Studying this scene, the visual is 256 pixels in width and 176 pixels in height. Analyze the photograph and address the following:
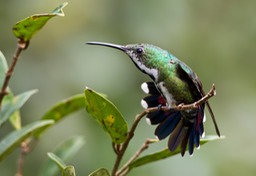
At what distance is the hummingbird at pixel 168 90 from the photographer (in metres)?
1.92

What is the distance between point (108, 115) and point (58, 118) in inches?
14.9

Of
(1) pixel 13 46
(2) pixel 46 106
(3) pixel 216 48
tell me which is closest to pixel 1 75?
(2) pixel 46 106

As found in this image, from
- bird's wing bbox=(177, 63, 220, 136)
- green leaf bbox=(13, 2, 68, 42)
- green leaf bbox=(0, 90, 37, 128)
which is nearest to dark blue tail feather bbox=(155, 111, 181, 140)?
bird's wing bbox=(177, 63, 220, 136)

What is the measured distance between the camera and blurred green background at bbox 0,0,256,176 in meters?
3.04

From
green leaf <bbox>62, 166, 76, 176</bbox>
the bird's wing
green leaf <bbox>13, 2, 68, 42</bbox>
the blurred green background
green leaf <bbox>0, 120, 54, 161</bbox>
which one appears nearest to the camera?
green leaf <bbox>62, 166, 76, 176</bbox>

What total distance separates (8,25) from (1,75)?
173cm

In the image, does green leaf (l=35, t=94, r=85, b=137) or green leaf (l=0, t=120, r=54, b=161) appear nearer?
green leaf (l=0, t=120, r=54, b=161)

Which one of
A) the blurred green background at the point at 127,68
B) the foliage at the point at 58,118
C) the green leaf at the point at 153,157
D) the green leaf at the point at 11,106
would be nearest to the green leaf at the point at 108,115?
the foliage at the point at 58,118

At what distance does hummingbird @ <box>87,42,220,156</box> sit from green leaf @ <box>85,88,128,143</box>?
0.78 ft

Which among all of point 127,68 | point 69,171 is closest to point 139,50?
point 69,171

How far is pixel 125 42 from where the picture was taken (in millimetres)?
3486

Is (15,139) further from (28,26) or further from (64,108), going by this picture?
(28,26)

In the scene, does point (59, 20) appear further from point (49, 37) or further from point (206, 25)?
point (206, 25)

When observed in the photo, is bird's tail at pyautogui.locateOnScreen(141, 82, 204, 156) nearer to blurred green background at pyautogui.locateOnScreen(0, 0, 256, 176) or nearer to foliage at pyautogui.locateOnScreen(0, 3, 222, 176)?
foliage at pyautogui.locateOnScreen(0, 3, 222, 176)
